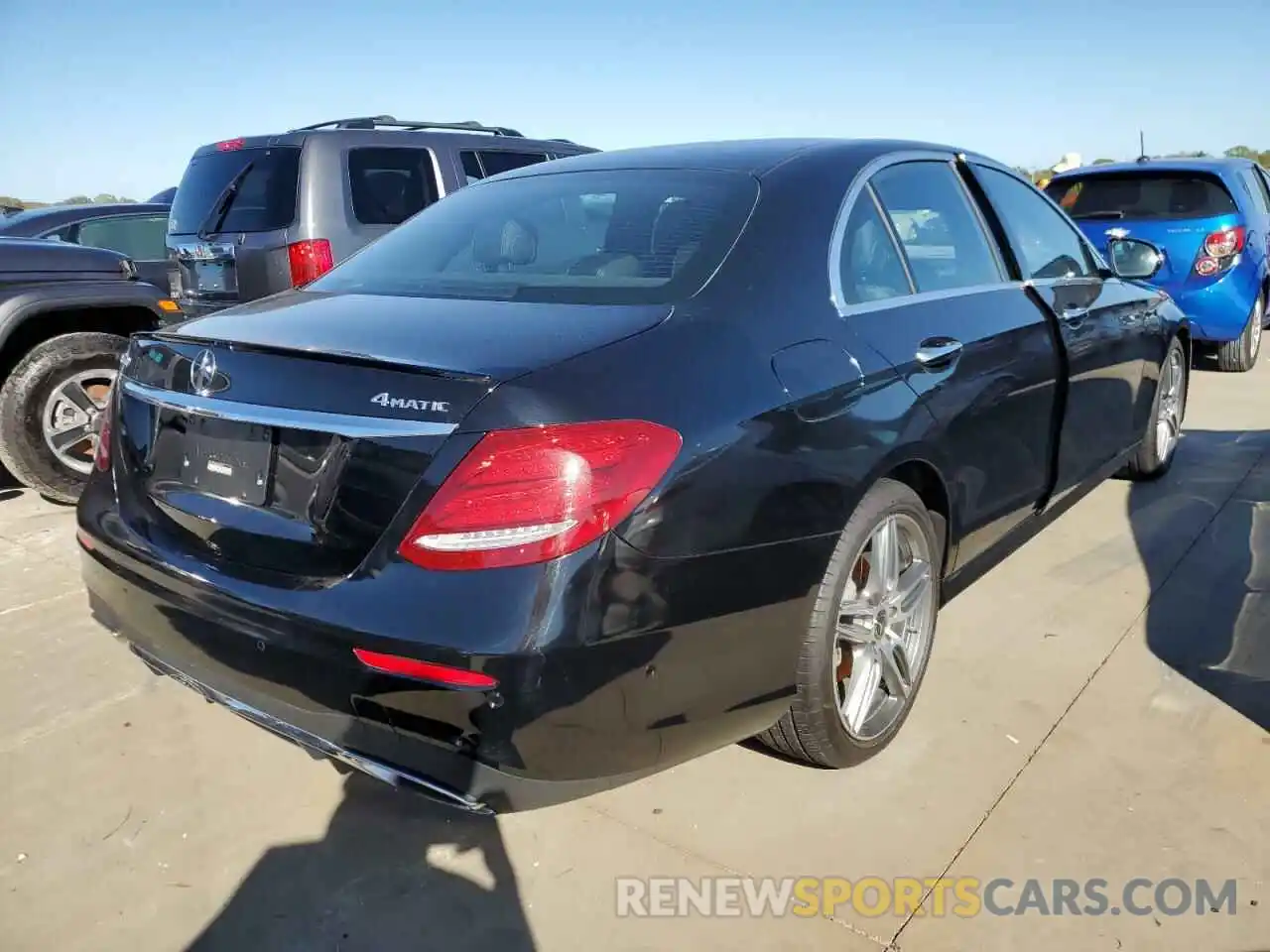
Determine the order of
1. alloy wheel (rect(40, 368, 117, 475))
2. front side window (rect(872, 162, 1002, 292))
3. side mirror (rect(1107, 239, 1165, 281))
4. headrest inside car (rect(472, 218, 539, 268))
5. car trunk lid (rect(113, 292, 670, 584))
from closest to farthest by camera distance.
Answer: car trunk lid (rect(113, 292, 670, 584))
headrest inside car (rect(472, 218, 539, 268))
front side window (rect(872, 162, 1002, 292))
side mirror (rect(1107, 239, 1165, 281))
alloy wheel (rect(40, 368, 117, 475))

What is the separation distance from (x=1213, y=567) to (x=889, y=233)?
2.10 m

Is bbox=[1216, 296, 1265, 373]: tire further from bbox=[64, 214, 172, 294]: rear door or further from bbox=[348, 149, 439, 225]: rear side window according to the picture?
bbox=[64, 214, 172, 294]: rear door

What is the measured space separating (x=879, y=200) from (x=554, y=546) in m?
1.63

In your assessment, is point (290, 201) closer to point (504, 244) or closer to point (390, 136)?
point (390, 136)

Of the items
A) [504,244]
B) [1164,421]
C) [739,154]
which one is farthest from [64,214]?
[1164,421]

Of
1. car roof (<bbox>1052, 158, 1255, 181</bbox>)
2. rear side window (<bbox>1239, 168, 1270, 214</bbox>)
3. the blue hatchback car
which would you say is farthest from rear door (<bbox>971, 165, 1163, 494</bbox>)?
rear side window (<bbox>1239, 168, 1270, 214</bbox>)

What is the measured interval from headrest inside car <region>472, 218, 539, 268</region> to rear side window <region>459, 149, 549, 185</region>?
403 cm

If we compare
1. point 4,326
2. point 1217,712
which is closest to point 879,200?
point 1217,712

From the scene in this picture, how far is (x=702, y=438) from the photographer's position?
6.29ft

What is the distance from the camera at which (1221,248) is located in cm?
725

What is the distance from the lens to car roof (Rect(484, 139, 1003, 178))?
8.96ft

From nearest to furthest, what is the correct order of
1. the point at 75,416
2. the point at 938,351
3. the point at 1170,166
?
1. the point at 938,351
2. the point at 75,416
3. the point at 1170,166

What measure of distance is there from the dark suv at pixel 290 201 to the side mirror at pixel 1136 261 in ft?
13.5

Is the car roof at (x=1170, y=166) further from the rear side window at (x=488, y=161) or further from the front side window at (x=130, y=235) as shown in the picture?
the front side window at (x=130, y=235)
